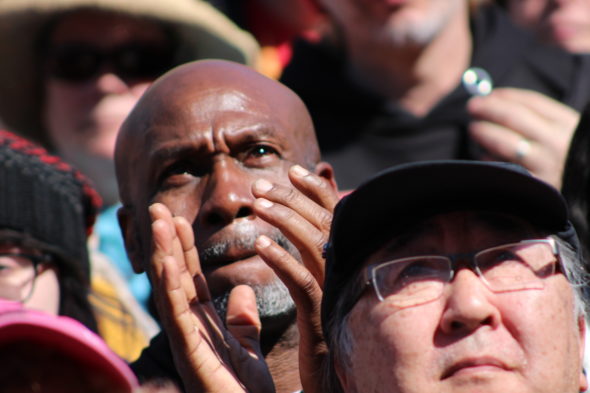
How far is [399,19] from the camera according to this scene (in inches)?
178

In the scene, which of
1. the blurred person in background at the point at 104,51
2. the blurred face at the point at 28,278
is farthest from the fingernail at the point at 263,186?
the blurred person in background at the point at 104,51

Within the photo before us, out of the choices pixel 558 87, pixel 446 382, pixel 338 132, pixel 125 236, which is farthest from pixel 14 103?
pixel 446 382

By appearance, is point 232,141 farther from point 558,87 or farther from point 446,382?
point 558,87

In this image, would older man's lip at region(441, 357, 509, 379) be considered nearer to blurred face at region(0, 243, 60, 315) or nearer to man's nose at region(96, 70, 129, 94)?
blurred face at region(0, 243, 60, 315)

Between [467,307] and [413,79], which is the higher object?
[467,307]

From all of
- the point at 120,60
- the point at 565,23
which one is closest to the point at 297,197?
the point at 120,60

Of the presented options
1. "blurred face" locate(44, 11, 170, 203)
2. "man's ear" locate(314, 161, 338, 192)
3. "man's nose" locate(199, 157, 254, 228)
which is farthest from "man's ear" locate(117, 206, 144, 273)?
"blurred face" locate(44, 11, 170, 203)

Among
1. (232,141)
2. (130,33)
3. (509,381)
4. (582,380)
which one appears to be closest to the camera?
(509,381)

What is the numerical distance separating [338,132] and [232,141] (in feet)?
3.76

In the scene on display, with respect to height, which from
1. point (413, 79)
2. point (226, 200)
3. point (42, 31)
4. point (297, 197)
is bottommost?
point (42, 31)

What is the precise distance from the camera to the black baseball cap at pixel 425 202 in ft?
8.51

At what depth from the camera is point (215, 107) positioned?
3473mm

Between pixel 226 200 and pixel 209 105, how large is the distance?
351 millimetres

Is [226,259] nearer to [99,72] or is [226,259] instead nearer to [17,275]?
[17,275]
